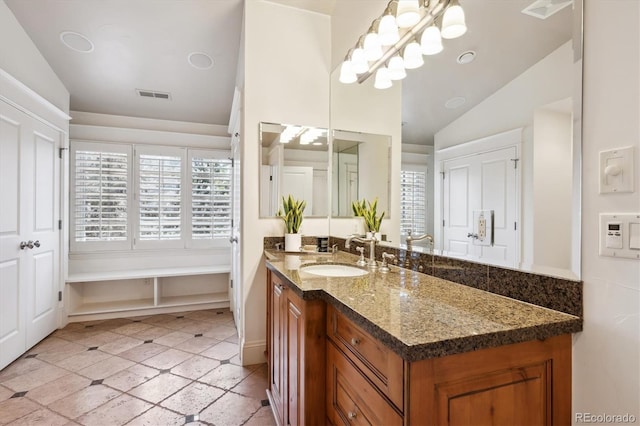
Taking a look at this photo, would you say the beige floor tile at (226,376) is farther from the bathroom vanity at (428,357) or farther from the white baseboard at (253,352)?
the bathroom vanity at (428,357)

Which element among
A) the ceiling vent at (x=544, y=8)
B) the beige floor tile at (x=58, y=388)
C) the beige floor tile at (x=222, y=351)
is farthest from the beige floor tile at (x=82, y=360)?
the ceiling vent at (x=544, y=8)

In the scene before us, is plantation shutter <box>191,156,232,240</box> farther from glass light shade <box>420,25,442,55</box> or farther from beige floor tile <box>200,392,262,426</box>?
glass light shade <box>420,25,442,55</box>

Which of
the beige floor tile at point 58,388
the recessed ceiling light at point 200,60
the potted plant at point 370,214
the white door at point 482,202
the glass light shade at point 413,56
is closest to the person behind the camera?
the white door at point 482,202

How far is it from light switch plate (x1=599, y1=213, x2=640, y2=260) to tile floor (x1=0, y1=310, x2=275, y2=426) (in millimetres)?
1765

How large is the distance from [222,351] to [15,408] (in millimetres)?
1276

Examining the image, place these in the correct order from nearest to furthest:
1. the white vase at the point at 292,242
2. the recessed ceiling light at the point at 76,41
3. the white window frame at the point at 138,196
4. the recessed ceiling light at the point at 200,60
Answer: the white vase at the point at 292,242
the recessed ceiling light at the point at 76,41
the recessed ceiling light at the point at 200,60
the white window frame at the point at 138,196

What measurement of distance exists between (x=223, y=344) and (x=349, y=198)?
1743 millimetres

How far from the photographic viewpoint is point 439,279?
1.42m

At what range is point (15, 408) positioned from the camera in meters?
1.87

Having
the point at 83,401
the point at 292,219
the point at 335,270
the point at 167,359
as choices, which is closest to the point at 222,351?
the point at 167,359

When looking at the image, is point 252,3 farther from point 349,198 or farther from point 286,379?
point 286,379

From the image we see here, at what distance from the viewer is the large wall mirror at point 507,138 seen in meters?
0.94

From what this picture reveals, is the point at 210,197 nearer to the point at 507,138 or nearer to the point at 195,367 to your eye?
the point at 195,367

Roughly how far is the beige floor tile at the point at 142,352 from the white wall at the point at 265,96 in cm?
83
